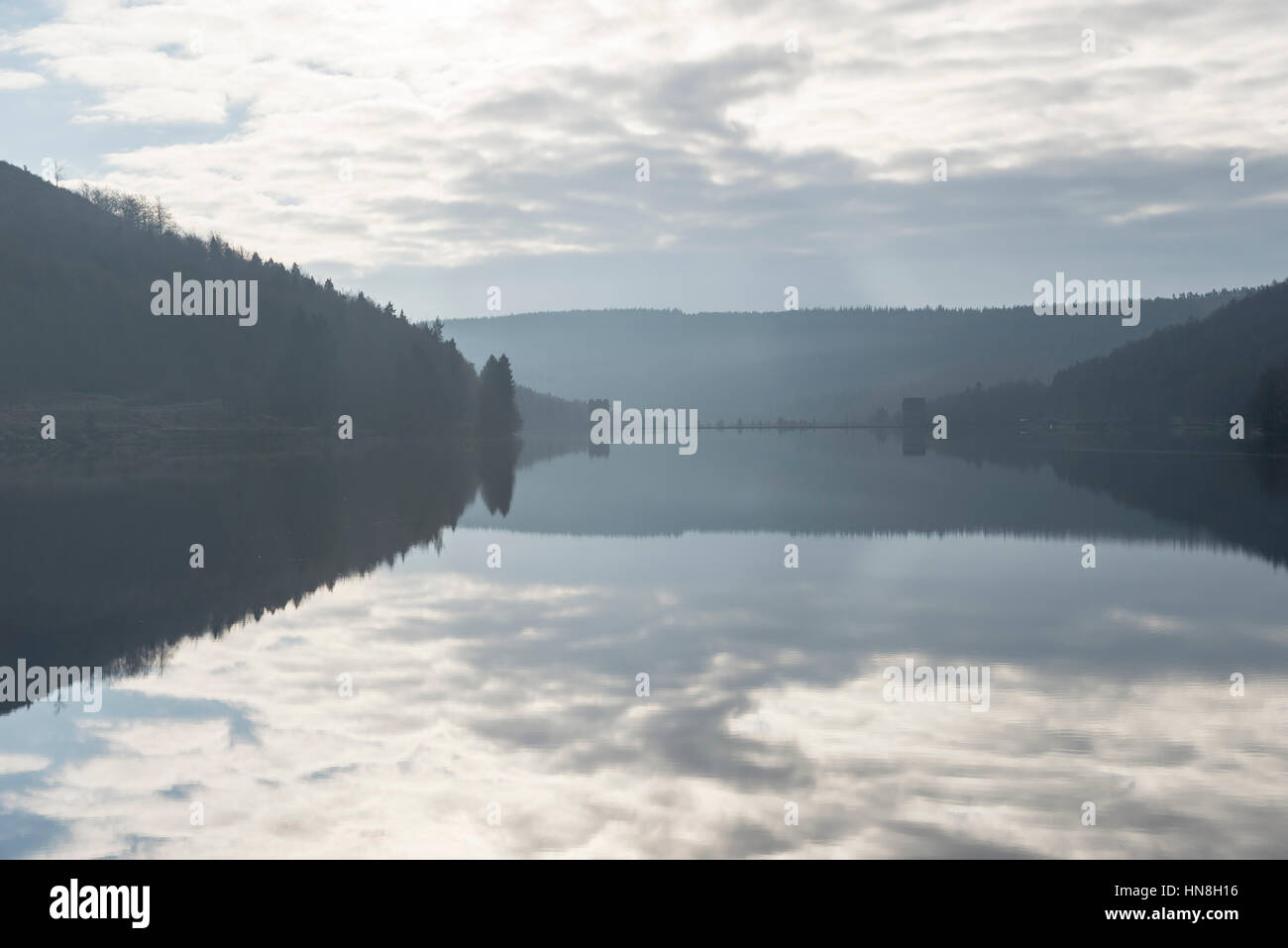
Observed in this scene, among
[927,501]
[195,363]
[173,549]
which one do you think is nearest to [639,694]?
[173,549]

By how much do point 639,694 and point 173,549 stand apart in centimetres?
2358

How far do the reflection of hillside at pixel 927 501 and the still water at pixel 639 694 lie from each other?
1935mm

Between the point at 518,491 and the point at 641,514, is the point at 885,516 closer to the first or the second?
the point at 641,514

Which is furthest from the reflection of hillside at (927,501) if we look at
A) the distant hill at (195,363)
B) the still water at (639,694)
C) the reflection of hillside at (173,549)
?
the distant hill at (195,363)

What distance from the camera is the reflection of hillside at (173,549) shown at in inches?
981

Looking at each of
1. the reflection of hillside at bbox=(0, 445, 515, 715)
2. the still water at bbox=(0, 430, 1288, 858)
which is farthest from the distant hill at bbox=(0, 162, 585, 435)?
the still water at bbox=(0, 430, 1288, 858)

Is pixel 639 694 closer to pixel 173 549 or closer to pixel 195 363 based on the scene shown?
pixel 173 549

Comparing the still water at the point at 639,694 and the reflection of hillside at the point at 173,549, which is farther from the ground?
the reflection of hillside at the point at 173,549

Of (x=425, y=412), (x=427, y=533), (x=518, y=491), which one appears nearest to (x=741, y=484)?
(x=518, y=491)

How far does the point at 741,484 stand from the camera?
79.6 m

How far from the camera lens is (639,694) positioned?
19.3 m

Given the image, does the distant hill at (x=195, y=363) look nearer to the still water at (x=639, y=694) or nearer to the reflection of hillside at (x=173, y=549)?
the reflection of hillside at (x=173, y=549)
